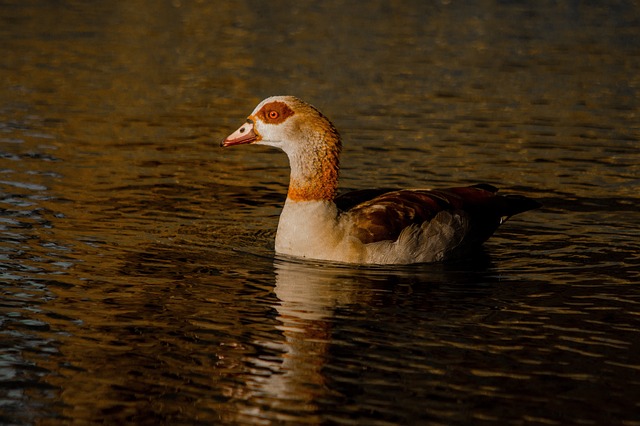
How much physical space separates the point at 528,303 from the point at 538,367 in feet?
5.54

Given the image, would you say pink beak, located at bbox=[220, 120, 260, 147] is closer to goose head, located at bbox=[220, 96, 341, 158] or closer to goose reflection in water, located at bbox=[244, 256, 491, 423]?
goose head, located at bbox=[220, 96, 341, 158]

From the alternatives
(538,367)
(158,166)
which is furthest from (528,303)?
(158,166)

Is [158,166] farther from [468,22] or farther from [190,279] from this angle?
[468,22]

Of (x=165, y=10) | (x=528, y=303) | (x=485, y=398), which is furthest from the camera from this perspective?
(x=165, y=10)

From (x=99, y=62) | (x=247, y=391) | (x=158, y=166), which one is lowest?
(x=247, y=391)

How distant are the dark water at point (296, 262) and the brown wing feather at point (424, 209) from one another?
1.06ft

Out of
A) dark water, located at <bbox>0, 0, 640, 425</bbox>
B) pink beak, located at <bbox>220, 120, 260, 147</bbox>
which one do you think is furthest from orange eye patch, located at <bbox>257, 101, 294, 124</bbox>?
dark water, located at <bbox>0, 0, 640, 425</bbox>

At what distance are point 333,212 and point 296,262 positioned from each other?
544 millimetres

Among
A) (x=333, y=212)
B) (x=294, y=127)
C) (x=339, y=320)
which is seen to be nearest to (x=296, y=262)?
(x=333, y=212)

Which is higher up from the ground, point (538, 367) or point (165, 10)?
point (165, 10)

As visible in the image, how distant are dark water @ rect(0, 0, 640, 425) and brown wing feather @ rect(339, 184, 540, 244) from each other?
322 mm

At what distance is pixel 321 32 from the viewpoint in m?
27.6

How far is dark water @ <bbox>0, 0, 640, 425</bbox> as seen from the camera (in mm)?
8344

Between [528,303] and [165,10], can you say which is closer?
[528,303]
